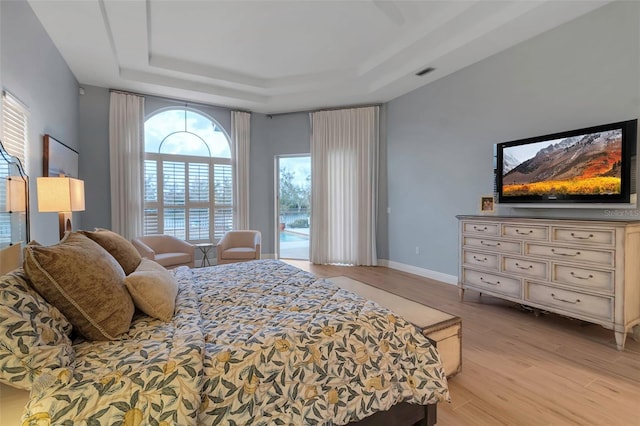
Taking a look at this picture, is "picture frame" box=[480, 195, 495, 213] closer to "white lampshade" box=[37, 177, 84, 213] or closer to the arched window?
the arched window

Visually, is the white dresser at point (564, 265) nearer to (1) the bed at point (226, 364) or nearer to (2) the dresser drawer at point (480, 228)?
(2) the dresser drawer at point (480, 228)

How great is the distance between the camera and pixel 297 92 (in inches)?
208

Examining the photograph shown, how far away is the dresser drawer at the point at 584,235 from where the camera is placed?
2.48 metres

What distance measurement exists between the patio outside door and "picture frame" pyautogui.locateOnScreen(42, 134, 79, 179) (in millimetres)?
3452

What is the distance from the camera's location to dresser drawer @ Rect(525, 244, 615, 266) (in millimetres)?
2498

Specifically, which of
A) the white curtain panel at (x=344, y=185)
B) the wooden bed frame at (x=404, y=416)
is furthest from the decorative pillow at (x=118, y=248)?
the white curtain panel at (x=344, y=185)

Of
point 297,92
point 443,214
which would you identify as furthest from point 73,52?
point 443,214

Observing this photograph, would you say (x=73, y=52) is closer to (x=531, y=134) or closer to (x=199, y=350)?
(x=199, y=350)

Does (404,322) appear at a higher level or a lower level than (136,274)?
lower

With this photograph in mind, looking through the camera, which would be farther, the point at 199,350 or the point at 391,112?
the point at 391,112

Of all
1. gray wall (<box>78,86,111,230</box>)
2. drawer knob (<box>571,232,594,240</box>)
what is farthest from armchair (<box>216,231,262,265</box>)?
drawer knob (<box>571,232,594,240</box>)

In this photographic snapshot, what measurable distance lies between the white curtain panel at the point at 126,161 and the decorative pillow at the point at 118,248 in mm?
3454

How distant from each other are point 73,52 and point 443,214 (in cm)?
544

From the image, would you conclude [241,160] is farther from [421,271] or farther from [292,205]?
[421,271]
